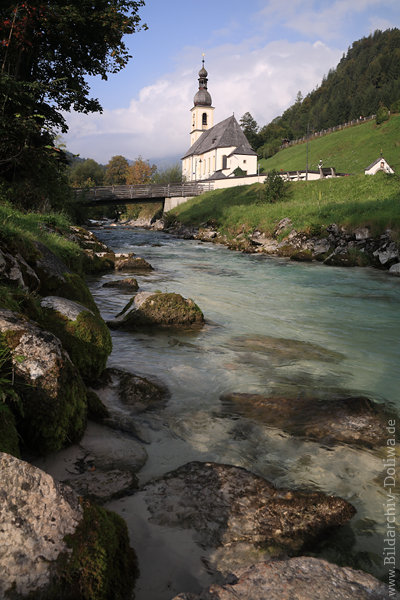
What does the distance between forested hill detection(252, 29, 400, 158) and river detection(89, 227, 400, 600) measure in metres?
95.9

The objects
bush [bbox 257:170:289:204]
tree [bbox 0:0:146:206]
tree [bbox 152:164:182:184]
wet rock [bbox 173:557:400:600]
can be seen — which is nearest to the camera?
wet rock [bbox 173:557:400:600]

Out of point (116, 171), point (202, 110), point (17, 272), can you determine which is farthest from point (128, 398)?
point (116, 171)

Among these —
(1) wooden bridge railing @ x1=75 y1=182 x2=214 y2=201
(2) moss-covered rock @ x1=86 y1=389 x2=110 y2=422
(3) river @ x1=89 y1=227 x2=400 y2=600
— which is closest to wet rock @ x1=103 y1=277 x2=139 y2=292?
(3) river @ x1=89 y1=227 x2=400 y2=600

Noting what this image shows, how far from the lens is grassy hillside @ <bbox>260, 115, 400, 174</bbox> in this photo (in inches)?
2496

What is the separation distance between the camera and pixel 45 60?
18.6m

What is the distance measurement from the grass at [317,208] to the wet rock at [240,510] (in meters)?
19.7

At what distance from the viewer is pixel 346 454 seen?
420cm

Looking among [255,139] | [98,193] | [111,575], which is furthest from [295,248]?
[255,139]

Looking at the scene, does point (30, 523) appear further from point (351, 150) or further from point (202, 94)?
point (202, 94)

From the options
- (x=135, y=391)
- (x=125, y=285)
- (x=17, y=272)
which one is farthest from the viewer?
(x=125, y=285)

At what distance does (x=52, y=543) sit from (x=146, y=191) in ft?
183

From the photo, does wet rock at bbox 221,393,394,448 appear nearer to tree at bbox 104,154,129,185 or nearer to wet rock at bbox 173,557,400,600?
wet rock at bbox 173,557,400,600

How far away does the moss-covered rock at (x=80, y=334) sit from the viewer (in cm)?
496

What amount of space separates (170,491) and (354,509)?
58.5 inches
